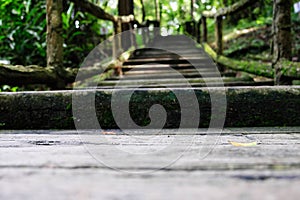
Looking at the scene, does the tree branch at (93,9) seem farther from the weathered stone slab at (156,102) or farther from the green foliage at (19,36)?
the weathered stone slab at (156,102)

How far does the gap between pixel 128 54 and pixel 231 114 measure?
3.86m

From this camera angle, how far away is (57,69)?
102 inches

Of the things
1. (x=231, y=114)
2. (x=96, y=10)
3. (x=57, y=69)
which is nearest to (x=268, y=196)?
(x=231, y=114)

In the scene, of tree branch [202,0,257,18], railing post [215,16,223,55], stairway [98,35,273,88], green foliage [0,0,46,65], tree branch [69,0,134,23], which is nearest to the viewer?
tree branch [69,0,134,23]

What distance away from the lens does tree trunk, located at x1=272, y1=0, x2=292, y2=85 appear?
258 centimetres

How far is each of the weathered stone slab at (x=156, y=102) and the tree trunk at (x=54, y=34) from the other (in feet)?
3.56

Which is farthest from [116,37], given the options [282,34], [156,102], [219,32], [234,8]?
[156,102]

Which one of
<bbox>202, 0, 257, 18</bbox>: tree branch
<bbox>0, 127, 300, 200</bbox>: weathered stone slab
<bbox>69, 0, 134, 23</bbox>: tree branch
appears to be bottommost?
<bbox>0, 127, 300, 200</bbox>: weathered stone slab

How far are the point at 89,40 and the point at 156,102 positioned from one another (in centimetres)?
516

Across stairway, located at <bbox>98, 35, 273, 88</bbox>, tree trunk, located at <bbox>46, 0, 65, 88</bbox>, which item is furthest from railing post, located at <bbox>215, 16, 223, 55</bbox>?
tree trunk, located at <bbox>46, 0, 65, 88</bbox>

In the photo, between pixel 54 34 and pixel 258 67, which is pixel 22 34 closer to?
pixel 54 34

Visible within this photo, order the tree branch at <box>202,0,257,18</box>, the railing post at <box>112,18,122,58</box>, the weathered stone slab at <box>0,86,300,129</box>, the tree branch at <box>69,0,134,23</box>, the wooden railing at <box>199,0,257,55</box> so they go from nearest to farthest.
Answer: the weathered stone slab at <box>0,86,300,129</box>
the tree branch at <box>69,0,134,23</box>
the tree branch at <box>202,0,257,18</box>
the wooden railing at <box>199,0,257,55</box>
the railing post at <box>112,18,122,58</box>

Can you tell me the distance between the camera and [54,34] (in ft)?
8.46

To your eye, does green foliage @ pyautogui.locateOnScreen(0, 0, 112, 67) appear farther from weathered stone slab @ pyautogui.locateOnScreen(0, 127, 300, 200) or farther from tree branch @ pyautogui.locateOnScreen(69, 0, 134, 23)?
weathered stone slab @ pyautogui.locateOnScreen(0, 127, 300, 200)
